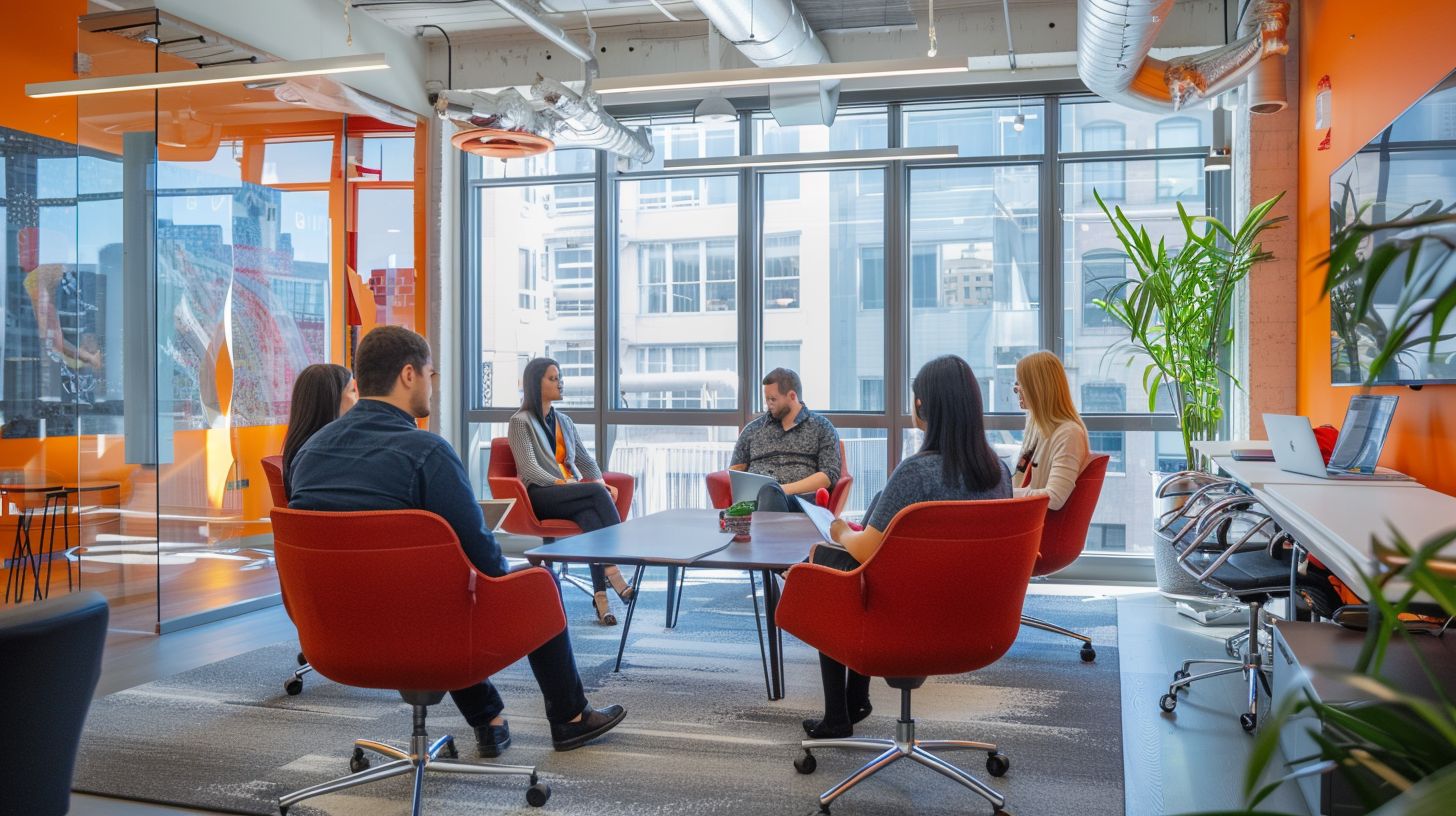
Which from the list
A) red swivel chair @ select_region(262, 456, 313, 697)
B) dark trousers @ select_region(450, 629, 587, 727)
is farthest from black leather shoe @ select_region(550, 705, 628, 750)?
red swivel chair @ select_region(262, 456, 313, 697)

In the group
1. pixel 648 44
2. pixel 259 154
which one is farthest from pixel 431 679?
pixel 648 44

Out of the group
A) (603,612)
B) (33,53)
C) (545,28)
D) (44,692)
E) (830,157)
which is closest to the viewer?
(44,692)

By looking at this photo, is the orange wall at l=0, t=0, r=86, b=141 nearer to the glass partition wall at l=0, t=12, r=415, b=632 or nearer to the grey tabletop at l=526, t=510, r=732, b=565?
the glass partition wall at l=0, t=12, r=415, b=632

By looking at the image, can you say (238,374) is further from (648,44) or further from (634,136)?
(648,44)

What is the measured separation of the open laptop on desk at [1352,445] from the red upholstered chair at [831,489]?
226cm

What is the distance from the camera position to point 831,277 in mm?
7344

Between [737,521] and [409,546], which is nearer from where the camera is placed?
[409,546]

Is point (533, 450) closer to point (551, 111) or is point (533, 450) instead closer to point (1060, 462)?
point (551, 111)

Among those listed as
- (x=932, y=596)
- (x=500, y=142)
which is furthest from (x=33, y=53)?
(x=932, y=596)

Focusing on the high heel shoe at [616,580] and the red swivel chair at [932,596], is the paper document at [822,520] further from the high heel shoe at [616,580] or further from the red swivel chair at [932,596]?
the high heel shoe at [616,580]

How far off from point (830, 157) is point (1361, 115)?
9.90 ft

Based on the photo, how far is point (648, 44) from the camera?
7219mm

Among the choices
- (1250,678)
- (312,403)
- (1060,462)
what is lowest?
(1250,678)

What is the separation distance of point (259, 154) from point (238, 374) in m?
1.25
